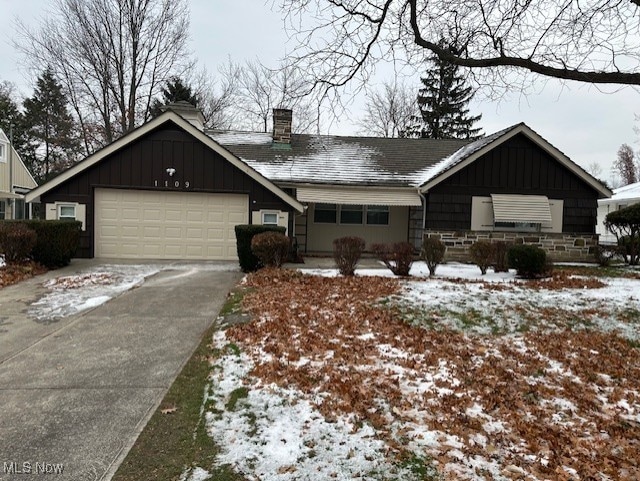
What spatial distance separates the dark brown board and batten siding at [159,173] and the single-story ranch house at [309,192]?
30 mm

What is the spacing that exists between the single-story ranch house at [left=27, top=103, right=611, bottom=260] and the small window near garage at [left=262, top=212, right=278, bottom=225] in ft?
0.10

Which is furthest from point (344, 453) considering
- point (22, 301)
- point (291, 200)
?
point (291, 200)

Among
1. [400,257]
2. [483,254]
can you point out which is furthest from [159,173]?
[483,254]

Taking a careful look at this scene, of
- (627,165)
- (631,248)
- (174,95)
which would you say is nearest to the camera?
(631,248)

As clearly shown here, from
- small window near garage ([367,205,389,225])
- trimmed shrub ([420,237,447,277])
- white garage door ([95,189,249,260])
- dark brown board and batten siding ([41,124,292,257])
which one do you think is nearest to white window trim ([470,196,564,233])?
small window near garage ([367,205,389,225])

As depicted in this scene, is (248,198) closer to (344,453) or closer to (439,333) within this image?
(439,333)

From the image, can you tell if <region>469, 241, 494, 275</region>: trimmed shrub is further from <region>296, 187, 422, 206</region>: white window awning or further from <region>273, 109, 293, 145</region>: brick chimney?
<region>273, 109, 293, 145</region>: brick chimney

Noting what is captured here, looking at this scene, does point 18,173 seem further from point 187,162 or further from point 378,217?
point 378,217

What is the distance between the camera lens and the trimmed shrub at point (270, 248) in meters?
10.3

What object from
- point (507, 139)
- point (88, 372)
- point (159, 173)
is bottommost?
point (88, 372)

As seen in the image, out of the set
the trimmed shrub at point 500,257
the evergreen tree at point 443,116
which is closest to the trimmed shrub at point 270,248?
the trimmed shrub at point 500,257

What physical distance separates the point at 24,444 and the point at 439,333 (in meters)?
4.58

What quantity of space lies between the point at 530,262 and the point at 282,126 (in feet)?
36.0

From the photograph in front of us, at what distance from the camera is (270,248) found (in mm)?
10359
